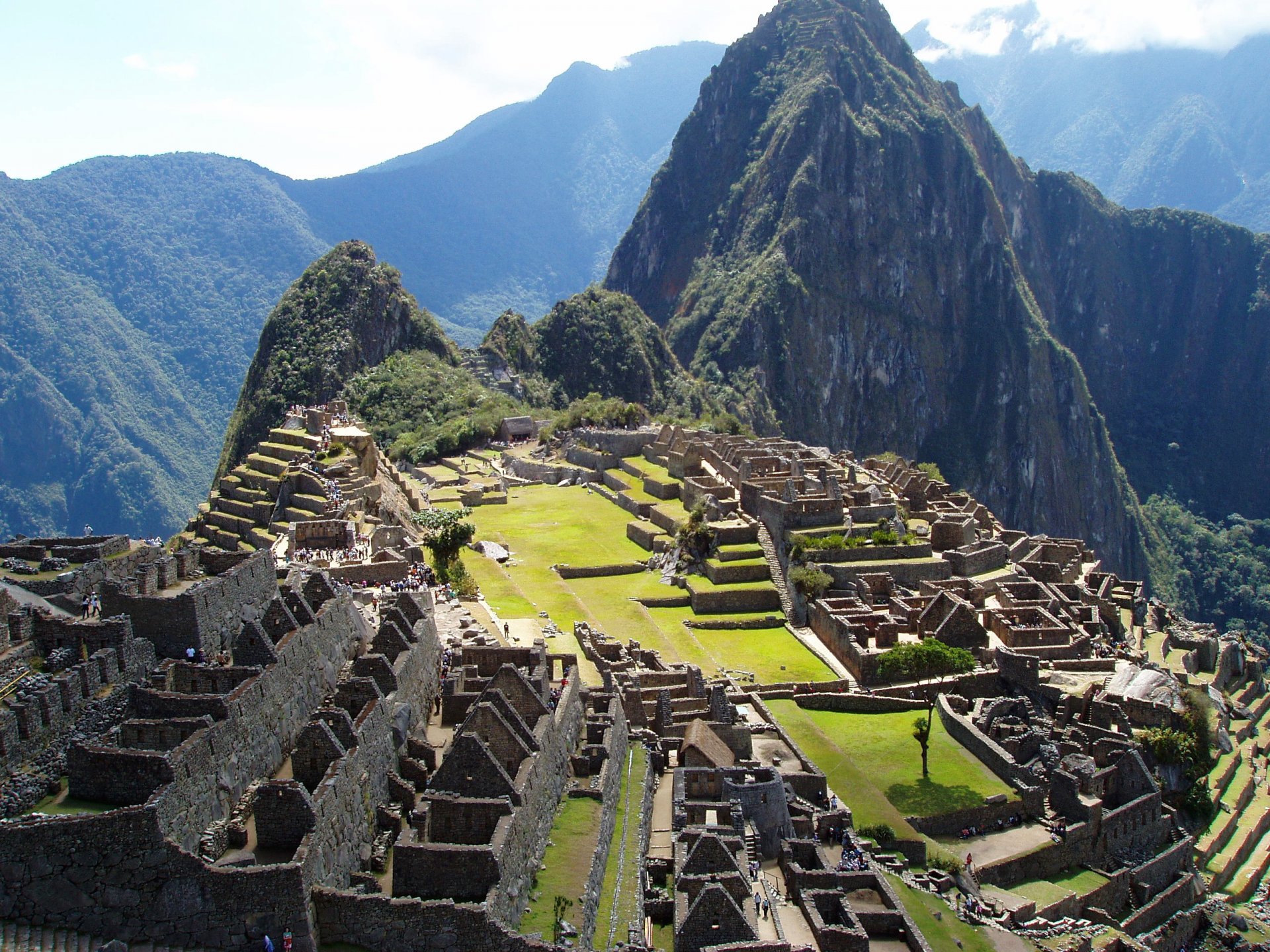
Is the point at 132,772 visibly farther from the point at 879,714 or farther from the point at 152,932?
the point at 879,714

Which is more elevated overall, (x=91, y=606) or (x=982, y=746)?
(x=91, y=606)

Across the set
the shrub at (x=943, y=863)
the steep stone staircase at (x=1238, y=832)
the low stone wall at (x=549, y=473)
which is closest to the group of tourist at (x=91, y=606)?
the shrub at (x=943, y=863)

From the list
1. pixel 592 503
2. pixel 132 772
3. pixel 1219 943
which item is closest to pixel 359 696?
pixel 132 772

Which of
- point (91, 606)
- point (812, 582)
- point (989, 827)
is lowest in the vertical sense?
point (989, 827)

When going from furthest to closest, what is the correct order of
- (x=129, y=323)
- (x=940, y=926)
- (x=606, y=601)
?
1. (x=129, y=323)
2. (x=606, y=601)
3. (x=940, y=926)

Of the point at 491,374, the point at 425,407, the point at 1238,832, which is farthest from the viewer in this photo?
the point at 491,374

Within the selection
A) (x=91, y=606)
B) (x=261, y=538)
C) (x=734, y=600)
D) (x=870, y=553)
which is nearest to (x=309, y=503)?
(x=261, y=538)

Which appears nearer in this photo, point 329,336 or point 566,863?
point 566,863

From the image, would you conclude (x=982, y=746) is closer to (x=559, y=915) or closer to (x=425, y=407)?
(x=559, y=915)
